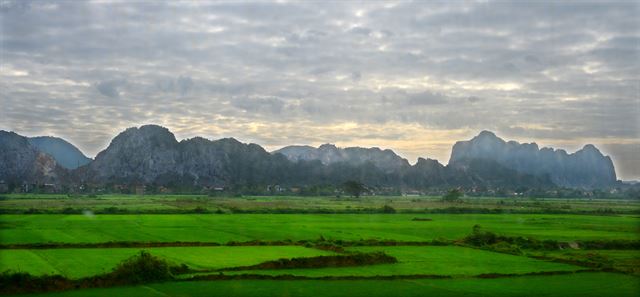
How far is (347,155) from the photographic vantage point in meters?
160

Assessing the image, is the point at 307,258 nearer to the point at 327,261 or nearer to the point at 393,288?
the point at 327,261

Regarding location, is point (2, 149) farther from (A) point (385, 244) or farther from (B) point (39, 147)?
(A) point (385, 244)

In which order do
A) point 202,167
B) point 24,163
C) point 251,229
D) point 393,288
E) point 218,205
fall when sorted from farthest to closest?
point 202,167 → point 24,163 → point 218,205 → point 251,229 → point 393,288

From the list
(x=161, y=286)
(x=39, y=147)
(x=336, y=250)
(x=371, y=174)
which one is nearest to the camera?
(x=161, y=286)

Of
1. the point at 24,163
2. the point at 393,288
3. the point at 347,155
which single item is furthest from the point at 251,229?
the point at 347,155

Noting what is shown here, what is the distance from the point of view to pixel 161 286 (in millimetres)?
14398

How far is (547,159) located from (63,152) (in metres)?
117

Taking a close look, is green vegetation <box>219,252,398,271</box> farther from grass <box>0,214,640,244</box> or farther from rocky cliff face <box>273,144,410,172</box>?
rocky cliff face <box>273,144,410,172</box>

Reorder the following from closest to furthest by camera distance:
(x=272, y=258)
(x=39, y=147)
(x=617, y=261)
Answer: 1. (x=272, y=258)
2. (x=617, y=261)
3. (x=39, y=147)

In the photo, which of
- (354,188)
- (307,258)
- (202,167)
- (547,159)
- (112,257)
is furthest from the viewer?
(547,159)

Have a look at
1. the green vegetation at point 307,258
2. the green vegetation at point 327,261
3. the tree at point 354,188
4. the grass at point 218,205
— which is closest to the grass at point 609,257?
the green vegetation at point 307,258

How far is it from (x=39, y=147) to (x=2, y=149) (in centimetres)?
1552

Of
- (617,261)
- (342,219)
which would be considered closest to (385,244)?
(617,261)

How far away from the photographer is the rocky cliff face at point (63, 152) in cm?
10530
